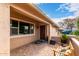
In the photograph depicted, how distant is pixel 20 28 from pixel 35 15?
417mm

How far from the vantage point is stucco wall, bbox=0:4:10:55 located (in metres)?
3.04

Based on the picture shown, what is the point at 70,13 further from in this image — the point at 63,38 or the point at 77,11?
the point at 63,38

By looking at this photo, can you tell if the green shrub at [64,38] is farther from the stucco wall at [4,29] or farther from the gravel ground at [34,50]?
the stucco wall at [4,29]

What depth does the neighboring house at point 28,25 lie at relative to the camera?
3.02 metres

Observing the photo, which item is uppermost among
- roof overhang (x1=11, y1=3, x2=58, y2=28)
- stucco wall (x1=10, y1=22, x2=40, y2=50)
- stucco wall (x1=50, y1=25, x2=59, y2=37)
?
roof overhang (x1=11, y1=3, x2=58, y2=28)

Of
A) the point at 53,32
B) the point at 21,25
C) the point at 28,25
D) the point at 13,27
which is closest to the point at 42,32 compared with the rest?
the point at 53,32

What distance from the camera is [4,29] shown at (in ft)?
10.1

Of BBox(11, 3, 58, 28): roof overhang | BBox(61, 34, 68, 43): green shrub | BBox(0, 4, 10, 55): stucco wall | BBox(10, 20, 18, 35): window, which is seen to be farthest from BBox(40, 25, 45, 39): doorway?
BBox(0, 4, 10, 55): stucco wall

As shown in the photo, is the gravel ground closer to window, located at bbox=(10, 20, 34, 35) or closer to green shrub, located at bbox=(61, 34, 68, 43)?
green shrub, located at bbox=(61, 34, 68, 43)

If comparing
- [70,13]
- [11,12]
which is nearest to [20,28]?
[11,12]

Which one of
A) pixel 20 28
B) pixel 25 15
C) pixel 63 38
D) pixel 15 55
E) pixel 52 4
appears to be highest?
pixel 52 4

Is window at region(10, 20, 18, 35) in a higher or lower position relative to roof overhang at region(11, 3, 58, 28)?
lower

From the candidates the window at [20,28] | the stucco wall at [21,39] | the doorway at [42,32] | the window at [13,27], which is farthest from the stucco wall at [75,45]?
the window at [13,27]

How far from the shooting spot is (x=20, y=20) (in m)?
3.09
